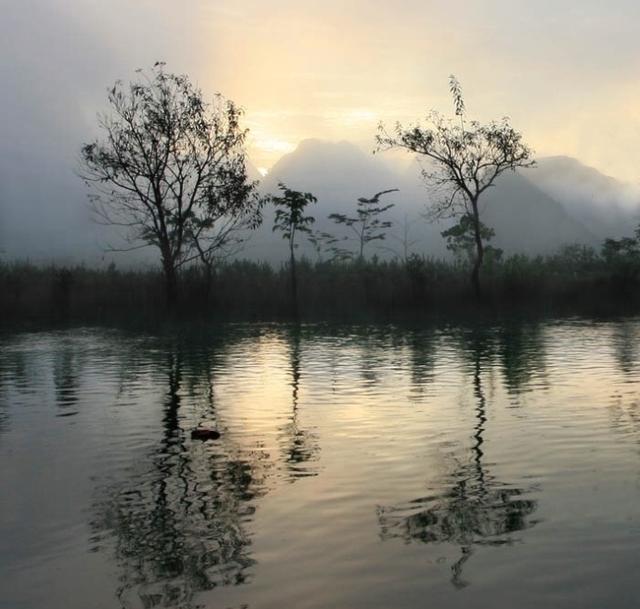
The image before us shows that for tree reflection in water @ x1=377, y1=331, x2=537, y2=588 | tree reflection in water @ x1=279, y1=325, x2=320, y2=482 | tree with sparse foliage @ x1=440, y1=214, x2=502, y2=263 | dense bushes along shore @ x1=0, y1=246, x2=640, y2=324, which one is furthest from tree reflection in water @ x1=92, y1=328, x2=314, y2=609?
tree with sparse foliage @ x1=440, y1=214, x2=502, y2=263

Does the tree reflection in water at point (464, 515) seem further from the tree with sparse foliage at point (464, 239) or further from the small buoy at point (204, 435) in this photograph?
the tree with sparse foliage at point (464, 239)

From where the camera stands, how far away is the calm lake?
4117mm

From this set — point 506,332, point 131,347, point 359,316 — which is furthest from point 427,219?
point 131,347

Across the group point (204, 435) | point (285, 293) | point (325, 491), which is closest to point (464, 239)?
point (285, 293)

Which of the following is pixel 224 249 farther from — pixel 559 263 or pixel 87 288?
pixel 559 263

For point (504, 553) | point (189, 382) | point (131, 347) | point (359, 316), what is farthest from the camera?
point (359, 316)

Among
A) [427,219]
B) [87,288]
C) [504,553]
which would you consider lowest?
[504,553]

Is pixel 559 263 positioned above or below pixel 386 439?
above

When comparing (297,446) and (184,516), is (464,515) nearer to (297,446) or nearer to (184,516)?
(184,516)

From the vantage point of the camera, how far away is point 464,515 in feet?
17.1

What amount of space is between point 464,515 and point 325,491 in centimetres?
113

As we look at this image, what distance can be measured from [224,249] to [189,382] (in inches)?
1029

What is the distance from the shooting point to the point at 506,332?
2125 centimetres

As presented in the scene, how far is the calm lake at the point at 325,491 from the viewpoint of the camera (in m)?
4.12
